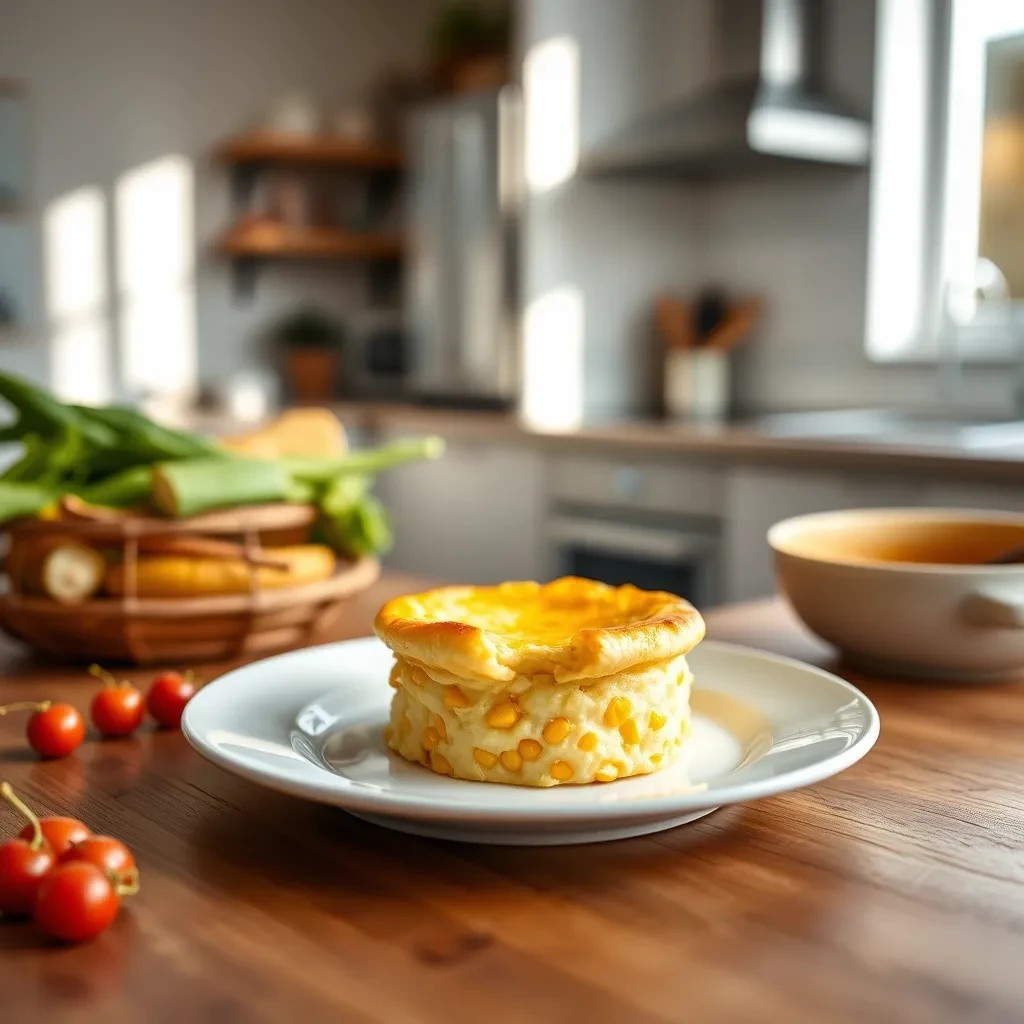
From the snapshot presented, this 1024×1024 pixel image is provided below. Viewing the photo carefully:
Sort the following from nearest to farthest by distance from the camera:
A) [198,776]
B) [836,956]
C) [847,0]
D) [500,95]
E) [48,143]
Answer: [836,956]
[198,776]
[847,0]
[500,95]
[48,143]

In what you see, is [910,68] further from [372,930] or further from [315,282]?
[372,930]

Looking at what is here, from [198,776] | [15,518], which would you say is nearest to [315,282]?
[15,518]

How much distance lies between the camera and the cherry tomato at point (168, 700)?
86 cm

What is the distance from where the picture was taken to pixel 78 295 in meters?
4.26

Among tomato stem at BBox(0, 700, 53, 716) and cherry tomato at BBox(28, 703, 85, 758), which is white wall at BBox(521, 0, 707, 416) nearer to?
tomato stem at BBox(0, 700, 53, 716)

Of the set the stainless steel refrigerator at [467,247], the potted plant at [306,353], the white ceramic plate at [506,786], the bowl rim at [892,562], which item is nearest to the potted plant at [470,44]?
the stainless steel refrigerator at [467,247]

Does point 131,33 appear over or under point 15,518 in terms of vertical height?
over

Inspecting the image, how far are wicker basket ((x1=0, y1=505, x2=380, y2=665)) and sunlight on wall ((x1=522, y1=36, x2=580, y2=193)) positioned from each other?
2.64 meters

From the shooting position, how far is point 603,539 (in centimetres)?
311

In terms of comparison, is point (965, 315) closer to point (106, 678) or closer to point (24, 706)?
point (106, 678)

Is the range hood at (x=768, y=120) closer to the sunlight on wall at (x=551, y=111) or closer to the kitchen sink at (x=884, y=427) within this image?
the sunlight on wall at (x=551, y=111)

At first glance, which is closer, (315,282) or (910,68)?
(910,68)

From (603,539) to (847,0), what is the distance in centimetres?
163

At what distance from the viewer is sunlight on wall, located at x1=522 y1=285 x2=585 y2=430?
3579 mm
